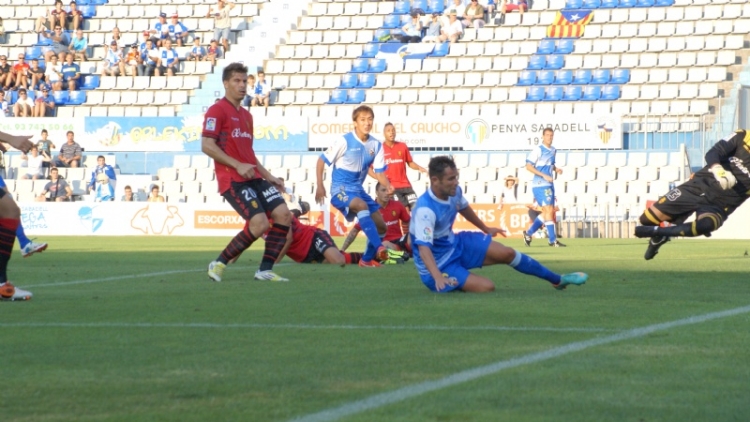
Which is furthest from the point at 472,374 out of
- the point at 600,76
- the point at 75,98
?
the point at 75,98

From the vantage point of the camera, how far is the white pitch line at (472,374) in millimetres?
4074

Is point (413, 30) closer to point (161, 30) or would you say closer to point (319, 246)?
point (161, 30)

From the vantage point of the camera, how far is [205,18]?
3822cm

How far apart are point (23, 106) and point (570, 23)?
1553 centimetres

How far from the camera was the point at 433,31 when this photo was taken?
34375 millimetres

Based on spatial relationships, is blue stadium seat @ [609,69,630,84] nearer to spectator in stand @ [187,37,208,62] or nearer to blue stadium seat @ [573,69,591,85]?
blue stadium seat @ [573,69,591,85]

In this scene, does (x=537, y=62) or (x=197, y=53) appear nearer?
(x=537, y=62)

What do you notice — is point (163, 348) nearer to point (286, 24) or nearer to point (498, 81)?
point (498, 81)

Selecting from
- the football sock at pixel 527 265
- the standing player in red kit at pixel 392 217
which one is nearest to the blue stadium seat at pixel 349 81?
the standing player in red kit at pixel 392 217

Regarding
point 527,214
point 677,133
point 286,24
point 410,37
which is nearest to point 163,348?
point 527,214

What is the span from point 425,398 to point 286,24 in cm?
3346

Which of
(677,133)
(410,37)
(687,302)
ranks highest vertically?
(410,37)

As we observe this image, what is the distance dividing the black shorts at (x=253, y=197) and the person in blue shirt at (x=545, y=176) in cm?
1083

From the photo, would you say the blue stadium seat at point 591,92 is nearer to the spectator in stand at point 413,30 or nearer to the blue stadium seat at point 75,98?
the spectator in stand at point 413,30
